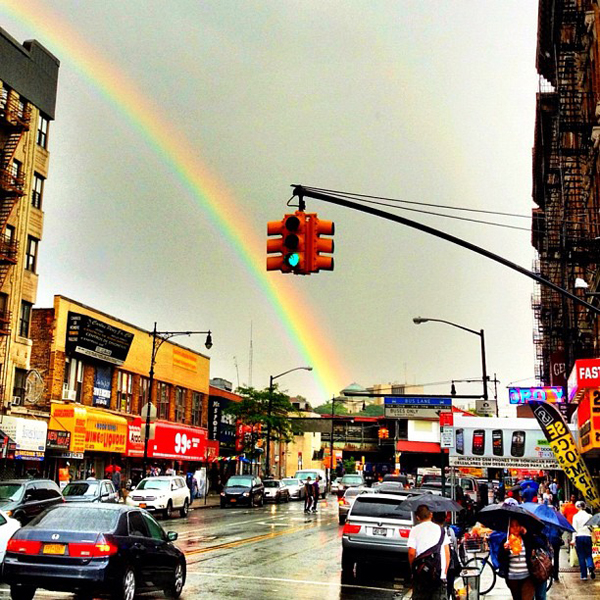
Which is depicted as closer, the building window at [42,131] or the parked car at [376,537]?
the parked car at [376,537]

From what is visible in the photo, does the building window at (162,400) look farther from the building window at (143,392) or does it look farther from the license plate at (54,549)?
the license plate at (54,549)

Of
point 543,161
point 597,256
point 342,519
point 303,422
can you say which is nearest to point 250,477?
point 342,519

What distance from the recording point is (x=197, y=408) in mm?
65812

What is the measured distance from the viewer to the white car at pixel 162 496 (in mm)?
35750

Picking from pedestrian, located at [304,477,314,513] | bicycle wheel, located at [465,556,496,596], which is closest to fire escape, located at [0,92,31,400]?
pedestrian, located at [304,477,314,513]

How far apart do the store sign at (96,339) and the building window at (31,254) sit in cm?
327

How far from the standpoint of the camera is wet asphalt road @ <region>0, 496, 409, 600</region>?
15.2 meters

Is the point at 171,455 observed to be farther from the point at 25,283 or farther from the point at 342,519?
the point at 342,519

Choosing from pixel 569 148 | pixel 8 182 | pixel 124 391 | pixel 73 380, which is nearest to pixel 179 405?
pixel 124 391

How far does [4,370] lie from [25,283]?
16.6 ft

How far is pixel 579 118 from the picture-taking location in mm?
32406

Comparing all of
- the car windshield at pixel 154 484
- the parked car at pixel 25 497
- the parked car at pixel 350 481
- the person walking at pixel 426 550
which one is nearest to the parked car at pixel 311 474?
the parked car at pixel 350 481

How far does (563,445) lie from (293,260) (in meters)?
11.2

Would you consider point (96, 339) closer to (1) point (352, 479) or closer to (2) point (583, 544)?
(1) point (352, 479)
